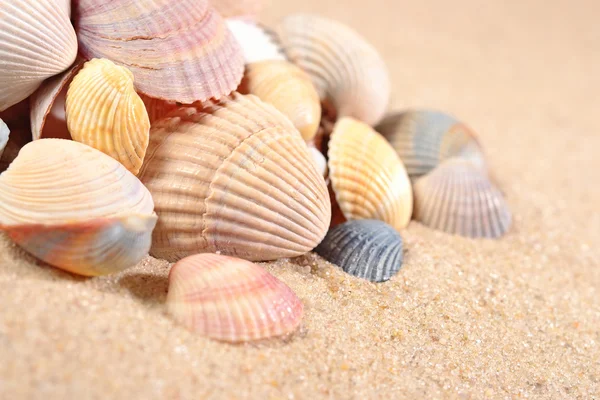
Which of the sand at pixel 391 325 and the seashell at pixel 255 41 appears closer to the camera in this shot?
the sand at pixel 391 325

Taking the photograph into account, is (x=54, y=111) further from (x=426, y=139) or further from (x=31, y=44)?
(x=426, y=139)

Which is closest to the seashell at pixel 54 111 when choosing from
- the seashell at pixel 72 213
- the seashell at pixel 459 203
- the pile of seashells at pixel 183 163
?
the pile of seashells at pixel 183 163

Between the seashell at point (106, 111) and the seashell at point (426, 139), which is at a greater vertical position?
the seashell at point (106, 111)

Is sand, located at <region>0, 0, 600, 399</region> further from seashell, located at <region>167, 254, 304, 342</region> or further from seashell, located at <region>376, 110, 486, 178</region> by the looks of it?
seashell, located at <region>376, 110, 486, 178</region>

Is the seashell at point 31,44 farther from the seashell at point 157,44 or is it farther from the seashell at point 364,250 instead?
the seashell at point 364,250

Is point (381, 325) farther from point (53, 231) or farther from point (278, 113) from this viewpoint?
point (53, 231)

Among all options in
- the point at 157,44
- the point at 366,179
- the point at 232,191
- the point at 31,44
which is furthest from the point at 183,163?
the point at 366,179
